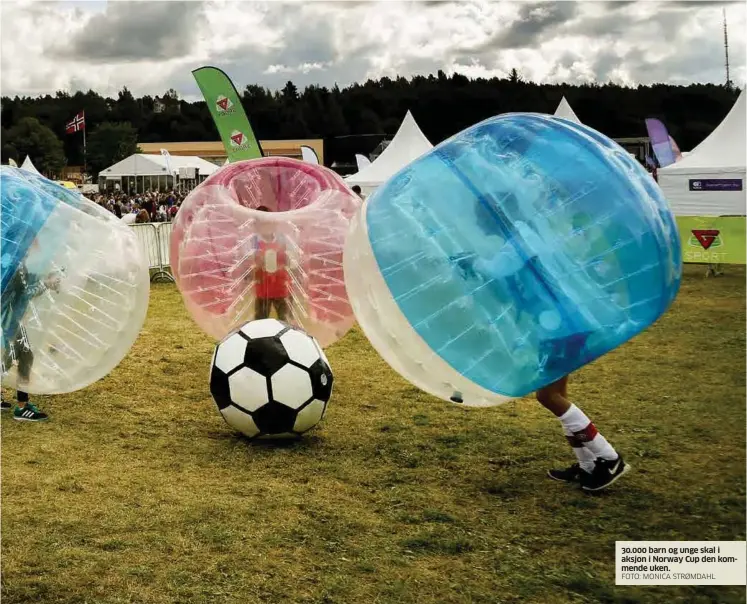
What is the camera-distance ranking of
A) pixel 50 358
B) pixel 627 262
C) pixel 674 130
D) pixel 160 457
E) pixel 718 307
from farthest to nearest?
pixel 674 130 → pixel 718 307 → pixel 160 457 → pixel 50 358 → pixel 627 262

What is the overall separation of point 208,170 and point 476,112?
97.4ft

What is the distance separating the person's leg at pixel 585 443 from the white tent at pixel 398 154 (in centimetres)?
1598

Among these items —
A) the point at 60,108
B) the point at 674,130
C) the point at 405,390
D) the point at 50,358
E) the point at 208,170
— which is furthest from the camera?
the point at 60,108

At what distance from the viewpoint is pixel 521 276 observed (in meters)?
3.62

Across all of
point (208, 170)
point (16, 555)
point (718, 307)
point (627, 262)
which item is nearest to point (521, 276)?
point (627, 262)

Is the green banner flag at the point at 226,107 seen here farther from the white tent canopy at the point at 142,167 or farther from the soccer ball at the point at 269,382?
the white tent canopy at the point at 142,167

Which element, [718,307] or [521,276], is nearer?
[521,276]

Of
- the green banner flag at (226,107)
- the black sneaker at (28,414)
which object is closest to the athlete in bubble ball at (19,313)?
the black sneaker at (28,414)

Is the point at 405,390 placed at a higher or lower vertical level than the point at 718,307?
lower

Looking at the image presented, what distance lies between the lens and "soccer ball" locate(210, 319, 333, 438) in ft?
17.6

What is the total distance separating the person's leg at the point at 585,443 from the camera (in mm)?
4520

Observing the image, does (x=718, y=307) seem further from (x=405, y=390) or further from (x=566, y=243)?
(x=566, y=243)

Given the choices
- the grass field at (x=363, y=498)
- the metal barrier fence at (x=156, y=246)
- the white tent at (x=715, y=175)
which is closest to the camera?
the grass field at (x=363, y=498)

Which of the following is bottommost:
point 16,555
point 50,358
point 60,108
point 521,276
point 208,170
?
point 16,555
